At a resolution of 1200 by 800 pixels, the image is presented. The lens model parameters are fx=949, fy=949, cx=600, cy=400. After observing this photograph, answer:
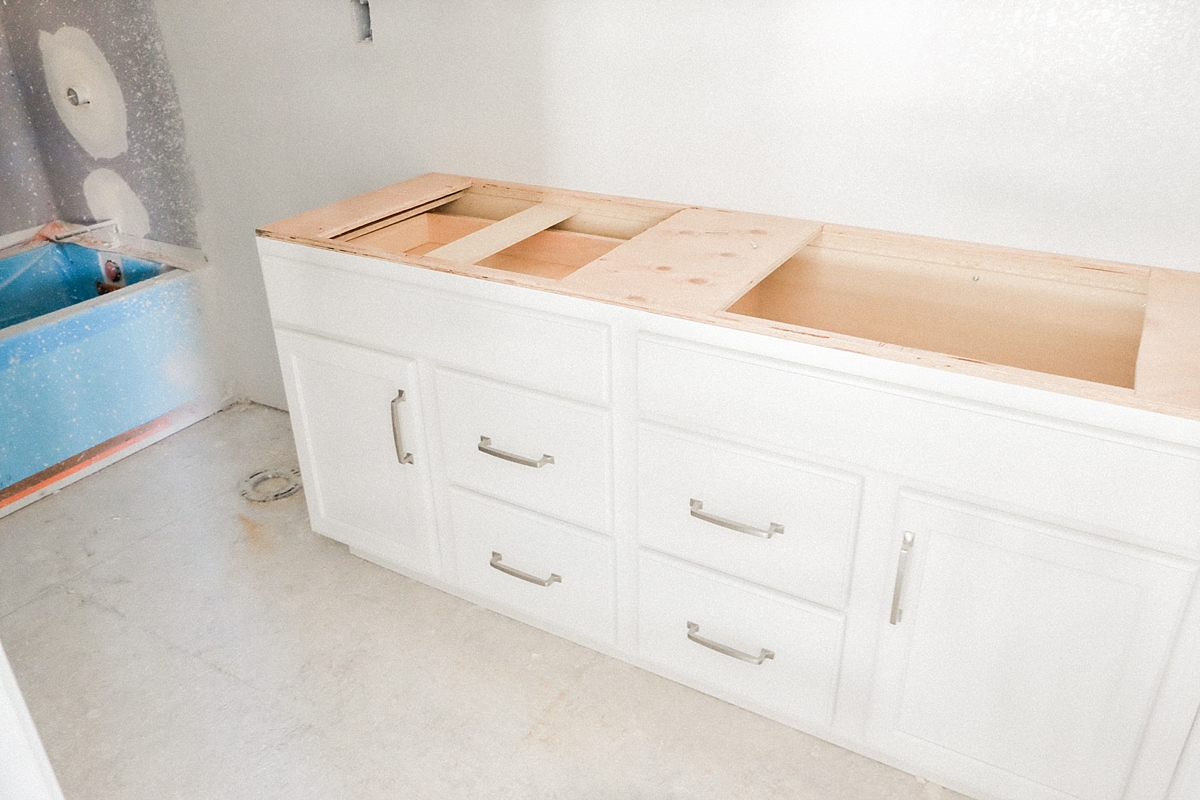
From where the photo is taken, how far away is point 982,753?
1522 mm

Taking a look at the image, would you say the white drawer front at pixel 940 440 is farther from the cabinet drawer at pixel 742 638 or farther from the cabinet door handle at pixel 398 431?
the cabinet door handle at pixel 398 431

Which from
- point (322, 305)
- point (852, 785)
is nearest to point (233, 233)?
point (322, 305)

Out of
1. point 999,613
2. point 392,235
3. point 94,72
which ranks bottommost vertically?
point 999,613

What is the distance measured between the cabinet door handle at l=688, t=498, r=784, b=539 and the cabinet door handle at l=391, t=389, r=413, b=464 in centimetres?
66

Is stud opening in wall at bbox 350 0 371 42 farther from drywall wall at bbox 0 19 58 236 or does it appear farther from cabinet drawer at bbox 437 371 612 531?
drywall wall at bbox 0 19 58 236

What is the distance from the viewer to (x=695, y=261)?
5.64 ft

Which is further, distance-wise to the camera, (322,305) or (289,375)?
(289,375)

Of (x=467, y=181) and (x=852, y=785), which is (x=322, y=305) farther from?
(x=852, y=785)

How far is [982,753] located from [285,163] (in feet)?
7.22

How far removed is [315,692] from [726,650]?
2.70 feet

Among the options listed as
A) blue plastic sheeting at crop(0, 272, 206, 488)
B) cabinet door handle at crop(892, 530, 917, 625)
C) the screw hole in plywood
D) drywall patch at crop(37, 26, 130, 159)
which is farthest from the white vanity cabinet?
drywall patch at crop(37, 26, 130, 159)

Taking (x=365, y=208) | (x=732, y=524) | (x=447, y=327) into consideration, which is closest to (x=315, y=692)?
(x=447, y=327)

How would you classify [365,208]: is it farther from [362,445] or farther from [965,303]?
[965,303]

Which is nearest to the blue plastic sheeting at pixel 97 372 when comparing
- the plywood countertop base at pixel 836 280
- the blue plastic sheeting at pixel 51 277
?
the blue plastic sheeting at pixel 51 277
